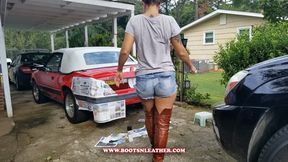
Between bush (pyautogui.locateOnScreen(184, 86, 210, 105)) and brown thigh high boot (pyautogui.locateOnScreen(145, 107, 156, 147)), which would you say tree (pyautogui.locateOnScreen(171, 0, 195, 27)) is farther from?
brown thigh high boot (pyautogui.locateOnScreen(145, 107, 156, 147))

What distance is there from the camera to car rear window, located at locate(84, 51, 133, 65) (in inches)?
209

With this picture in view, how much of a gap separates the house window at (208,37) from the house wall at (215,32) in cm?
21

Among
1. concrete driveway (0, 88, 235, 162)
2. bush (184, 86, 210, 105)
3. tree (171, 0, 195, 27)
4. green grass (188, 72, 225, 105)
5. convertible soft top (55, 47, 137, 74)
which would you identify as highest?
tree (171, 0, 195, 27)

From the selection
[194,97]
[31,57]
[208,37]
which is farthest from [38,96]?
[208,37]

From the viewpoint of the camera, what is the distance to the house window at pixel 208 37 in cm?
1702

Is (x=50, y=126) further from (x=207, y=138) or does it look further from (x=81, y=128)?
(x=207, y=138)

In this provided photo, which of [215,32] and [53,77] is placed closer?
[53,77]

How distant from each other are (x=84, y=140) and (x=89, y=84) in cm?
94

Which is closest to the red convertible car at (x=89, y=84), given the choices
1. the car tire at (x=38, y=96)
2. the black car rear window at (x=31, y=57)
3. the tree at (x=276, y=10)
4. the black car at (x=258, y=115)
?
the car tire at (x=38, y=96)

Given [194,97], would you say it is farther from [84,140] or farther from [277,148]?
[277,148]

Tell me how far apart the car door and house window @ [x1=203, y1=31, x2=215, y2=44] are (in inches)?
508

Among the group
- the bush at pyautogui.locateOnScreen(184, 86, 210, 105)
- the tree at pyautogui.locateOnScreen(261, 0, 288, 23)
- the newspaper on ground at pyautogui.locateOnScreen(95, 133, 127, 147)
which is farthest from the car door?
the tree at pyautogui.locateOnScreen(261, 0, 288, 23)

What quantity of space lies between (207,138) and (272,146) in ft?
6.79

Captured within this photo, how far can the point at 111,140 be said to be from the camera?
160 inches
